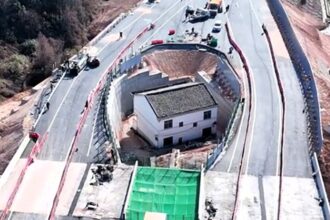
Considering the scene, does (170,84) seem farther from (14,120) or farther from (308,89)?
(14,120)

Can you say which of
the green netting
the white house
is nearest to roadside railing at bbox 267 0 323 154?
the white house

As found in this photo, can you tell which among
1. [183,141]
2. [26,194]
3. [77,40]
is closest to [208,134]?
[183,141]

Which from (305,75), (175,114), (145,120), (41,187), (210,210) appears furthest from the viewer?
(305,75)

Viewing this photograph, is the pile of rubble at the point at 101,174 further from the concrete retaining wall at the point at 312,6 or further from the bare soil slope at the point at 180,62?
the concrete retaining wall at the point at 312,6

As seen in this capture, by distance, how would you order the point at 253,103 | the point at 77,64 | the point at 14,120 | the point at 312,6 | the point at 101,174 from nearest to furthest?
1. the point at 101,174
2. the point at 253,103
3. the point at 14,120
4. the point at 77,64
5. the point at 312,6

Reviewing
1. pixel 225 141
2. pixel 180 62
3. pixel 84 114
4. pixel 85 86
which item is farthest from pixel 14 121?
pixel 225 141

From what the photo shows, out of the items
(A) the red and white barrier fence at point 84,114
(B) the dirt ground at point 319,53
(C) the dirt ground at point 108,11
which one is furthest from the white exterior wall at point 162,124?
(C) the dirt ground at point 108,11
